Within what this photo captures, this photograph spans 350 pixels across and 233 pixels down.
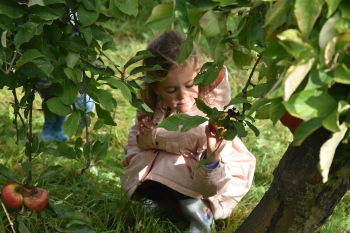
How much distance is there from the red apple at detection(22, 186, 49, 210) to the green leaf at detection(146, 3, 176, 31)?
749mm

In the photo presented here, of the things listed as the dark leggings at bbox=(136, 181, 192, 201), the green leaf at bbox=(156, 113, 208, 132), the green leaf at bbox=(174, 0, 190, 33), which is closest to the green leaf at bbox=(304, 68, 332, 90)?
the green leaf at bbox=(174, 0, 190, 33)

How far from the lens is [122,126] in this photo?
135 inches

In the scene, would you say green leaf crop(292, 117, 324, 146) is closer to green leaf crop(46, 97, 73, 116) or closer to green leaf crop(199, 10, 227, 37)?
green leaf crop(199, 10, 227, 37)

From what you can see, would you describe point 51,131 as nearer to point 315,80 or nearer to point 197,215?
point 197,215

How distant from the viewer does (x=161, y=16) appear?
1184mm

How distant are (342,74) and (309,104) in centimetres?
7

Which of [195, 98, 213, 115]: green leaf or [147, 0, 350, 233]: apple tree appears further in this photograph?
[195, 98, 213, 115]: green leaf

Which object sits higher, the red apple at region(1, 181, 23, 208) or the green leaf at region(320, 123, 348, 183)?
the green leaf at region(320, 123, 348, 183)

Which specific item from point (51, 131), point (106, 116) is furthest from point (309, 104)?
point (51, 131)

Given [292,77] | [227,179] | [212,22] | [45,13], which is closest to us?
[292,77]

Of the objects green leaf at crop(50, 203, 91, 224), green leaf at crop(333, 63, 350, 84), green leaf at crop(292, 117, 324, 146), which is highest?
green leaf at crop(333, 63, 350, 84)

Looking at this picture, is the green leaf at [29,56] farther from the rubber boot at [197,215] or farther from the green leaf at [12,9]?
the rubber boot at [197,215]

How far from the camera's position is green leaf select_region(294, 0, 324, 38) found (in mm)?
929

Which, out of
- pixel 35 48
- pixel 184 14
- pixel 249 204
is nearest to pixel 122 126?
pixel 249 204
